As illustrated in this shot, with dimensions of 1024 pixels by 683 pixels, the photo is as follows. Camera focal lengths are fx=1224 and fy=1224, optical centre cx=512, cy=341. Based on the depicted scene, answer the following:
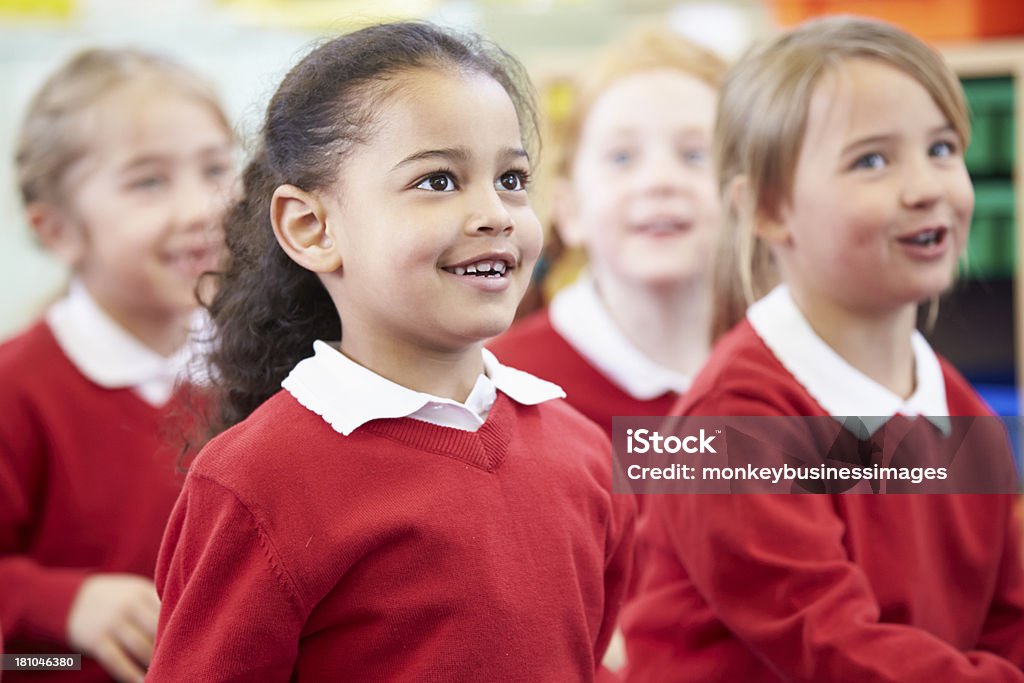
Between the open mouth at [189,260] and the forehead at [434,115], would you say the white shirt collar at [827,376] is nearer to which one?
the forehead at [434,115]

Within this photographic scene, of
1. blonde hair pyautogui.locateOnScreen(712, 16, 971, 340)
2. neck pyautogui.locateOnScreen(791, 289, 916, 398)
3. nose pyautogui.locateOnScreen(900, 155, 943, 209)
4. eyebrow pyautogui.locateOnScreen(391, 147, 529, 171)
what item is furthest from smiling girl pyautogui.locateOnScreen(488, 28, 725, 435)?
eyebrow pyautogui.locateOnScreen(391, 147, 529, 171)

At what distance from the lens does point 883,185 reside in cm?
107

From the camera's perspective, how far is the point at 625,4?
10.0ft

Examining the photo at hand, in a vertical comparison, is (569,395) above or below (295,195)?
below

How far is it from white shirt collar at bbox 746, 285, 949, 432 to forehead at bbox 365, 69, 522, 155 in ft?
1.23

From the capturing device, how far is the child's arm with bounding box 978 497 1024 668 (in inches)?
45.6

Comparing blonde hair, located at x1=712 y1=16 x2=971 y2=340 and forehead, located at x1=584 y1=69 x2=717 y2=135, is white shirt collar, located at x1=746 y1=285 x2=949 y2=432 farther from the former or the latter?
forehead, located at x1=584 y1=69 x2=717 y2=135

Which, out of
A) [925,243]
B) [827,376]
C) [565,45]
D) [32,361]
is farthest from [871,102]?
[565,45]

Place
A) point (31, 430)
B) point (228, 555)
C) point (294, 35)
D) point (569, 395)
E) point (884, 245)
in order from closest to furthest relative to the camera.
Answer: point (228, 555)
point (884, 245)
point (31, 430)
point (569, 395)
point (294, 35)

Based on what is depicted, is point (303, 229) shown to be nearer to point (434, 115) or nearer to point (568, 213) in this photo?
point (434, 115)

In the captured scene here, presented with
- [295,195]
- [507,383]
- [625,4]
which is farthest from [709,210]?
[625,4]

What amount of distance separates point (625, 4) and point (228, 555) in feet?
8.16

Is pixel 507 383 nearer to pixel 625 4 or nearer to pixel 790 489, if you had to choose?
pixel 790 489

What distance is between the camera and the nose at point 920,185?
3.48 feet
